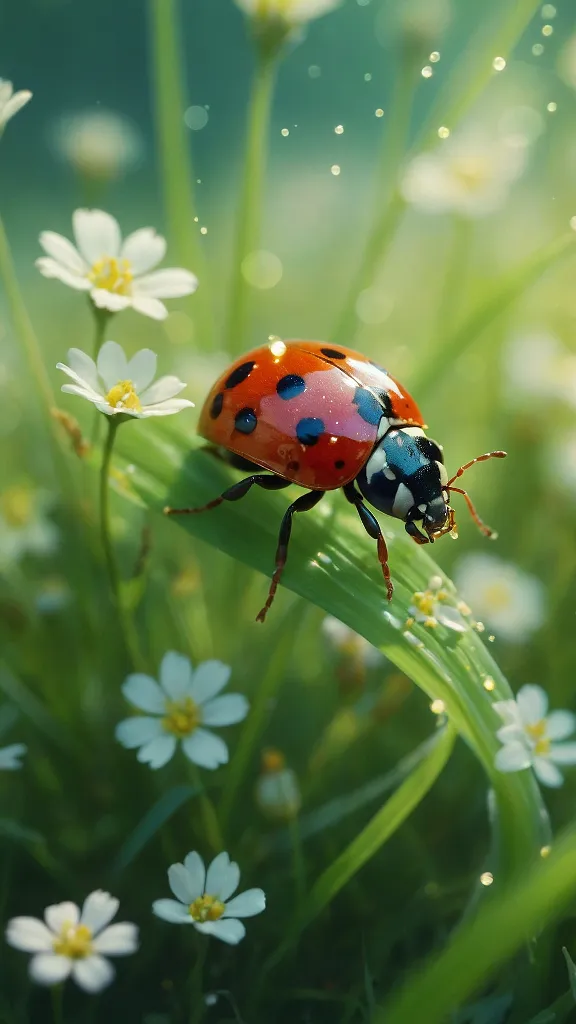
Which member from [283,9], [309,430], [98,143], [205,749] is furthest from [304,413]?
[98,143]

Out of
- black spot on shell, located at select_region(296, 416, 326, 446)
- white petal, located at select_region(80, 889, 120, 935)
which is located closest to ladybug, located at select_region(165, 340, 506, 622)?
black spot on shell, located at select_region(296, 416, 326, 446)

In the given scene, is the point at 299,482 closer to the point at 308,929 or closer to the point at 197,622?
the point at 197,622

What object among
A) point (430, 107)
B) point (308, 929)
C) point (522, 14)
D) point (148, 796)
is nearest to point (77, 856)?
point (148, 796)

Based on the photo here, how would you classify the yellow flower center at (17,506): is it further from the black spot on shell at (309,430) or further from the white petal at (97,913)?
the white petal at (97,913)

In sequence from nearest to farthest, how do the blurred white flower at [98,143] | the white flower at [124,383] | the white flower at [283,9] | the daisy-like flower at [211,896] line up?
the daisy-like flower at [211,896], the white flower at [124,383], the white flower at [283,9], the blurred white flower at [98,143]

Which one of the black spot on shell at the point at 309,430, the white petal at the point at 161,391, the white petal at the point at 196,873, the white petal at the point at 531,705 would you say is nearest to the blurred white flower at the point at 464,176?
the black spot on shell at the point at 309,430
